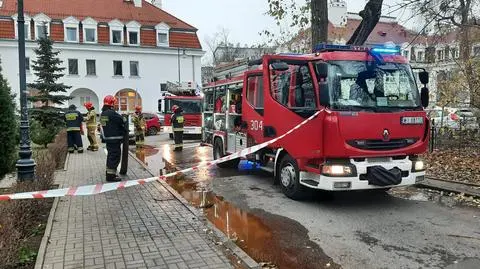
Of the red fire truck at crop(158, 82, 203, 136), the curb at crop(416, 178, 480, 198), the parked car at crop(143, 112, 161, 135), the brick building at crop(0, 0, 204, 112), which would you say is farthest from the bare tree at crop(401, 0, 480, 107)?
the brick building at crop(0, 0, 204, 112)

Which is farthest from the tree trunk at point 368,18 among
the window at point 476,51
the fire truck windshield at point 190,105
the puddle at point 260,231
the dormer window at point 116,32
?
the dormer window at point 116,32

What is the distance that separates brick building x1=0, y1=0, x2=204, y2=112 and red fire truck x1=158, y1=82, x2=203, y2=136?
23941mm

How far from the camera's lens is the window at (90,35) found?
157 ft

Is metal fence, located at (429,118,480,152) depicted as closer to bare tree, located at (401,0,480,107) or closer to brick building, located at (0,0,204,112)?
bare tree, located at (401,0,480,107)

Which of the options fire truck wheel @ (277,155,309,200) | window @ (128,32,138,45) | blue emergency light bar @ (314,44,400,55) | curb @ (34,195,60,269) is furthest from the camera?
window @ (128,32,138,45)

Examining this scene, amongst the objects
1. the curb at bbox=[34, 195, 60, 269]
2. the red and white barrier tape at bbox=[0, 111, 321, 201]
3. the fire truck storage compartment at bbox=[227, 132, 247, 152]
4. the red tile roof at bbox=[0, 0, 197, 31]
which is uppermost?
the red tile roof at bbox=[0, 0, 197, 31]

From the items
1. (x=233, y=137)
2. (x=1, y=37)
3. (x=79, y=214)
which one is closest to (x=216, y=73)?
(x=233, y=137)

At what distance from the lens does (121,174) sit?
11211 millimetres

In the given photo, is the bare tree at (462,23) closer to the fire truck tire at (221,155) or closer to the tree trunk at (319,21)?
the tree trunk at (319,21)

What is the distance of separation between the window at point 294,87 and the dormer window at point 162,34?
43492mm

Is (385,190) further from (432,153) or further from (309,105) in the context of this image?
(432,153)

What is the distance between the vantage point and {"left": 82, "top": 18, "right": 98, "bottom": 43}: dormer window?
156 ft

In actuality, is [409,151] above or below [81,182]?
above

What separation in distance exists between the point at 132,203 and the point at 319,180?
334cm
